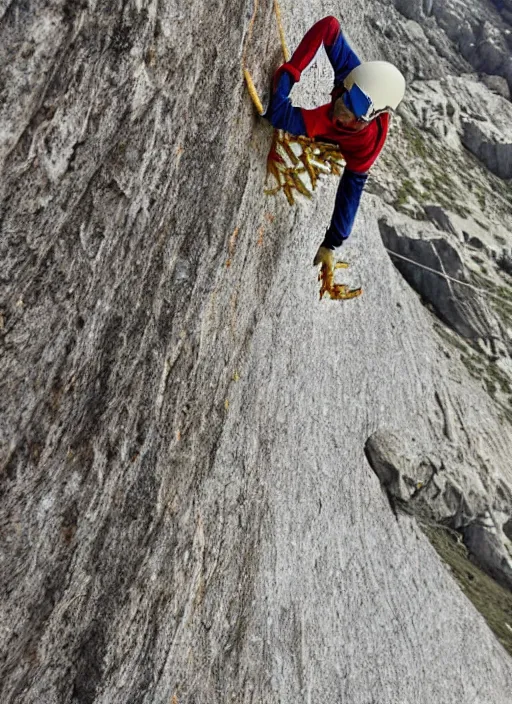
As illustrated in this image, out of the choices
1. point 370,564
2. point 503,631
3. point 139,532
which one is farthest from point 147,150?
point 503,631

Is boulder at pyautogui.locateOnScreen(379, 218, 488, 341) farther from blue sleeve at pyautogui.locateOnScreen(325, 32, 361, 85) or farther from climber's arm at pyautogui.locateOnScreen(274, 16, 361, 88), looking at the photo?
climber's arm at pyautogui.locateOnScreen(274, 16, 361, 88)

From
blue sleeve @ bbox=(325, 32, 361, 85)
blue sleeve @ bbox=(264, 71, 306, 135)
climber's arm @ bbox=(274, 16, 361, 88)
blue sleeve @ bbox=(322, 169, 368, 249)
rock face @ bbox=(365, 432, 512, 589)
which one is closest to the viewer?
climber's arm @ bbox=(274, 16, 361, 88)

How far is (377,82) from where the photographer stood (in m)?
7.62

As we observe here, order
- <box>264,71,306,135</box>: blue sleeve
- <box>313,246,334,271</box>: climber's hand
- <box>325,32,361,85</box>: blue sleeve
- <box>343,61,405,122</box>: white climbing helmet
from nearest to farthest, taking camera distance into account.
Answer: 1. <box>343,61,405,122</box>: white climbing helmet
2. <box>264,71,306,135</box>: blue sleeve
3. <box>325,32,361,85</box>: blue sleeve
4. <box>313,246,334,271</box>: climber's hand

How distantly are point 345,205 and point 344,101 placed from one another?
76.9 inches

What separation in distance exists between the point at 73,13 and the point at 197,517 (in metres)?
6.21

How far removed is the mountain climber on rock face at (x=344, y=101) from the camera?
767cm

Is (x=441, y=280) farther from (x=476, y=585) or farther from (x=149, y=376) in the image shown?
(x=149, y=376)

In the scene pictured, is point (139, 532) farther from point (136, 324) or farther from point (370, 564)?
point (370, 564)

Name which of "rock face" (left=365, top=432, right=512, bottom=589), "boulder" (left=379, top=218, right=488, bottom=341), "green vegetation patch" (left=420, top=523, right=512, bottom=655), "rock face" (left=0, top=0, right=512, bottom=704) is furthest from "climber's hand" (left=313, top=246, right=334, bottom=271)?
"boulder" (left=379, top=218, right=488, bottom=341)

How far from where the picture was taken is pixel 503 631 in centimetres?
1747

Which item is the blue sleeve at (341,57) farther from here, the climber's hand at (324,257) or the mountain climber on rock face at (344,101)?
the climber's hand at (324,257)

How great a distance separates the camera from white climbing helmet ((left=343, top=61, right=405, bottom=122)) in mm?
7598

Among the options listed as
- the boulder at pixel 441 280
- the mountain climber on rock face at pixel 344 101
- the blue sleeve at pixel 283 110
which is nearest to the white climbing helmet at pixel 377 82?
the mountain climber on rock face at pixel 344 101
